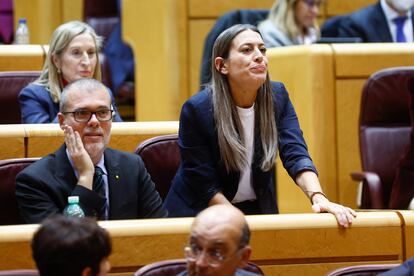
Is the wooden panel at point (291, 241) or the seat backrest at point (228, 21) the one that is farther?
the seat backrest at point (228, 21)

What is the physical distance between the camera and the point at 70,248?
6.04ft

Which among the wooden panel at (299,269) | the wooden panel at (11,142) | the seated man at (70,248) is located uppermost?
the wooden panel at (11,142)

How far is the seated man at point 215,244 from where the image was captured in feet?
6.59

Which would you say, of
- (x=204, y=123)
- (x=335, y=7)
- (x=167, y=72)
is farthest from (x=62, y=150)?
(x=335, y=7)

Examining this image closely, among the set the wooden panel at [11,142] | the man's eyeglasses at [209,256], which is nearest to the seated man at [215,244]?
the man's eyeglasses at [209,256]

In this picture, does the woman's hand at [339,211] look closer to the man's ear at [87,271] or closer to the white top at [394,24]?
the man's ear at [87,271]

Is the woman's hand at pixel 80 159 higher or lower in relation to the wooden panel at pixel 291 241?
higher

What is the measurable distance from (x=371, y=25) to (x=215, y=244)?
8.54ft

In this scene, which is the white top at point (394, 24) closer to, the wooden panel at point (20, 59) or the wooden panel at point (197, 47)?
the wooden panel at point (197, 47)

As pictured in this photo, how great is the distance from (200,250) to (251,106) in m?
0.87

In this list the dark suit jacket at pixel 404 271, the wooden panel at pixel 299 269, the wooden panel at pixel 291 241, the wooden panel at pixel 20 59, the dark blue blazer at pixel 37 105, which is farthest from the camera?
the wooden panel at pixel 20 59

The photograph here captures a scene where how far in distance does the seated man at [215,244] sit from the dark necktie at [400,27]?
2573 mm

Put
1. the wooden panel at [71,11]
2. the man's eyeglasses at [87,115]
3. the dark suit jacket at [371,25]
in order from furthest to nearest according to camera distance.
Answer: the wooden panel at [71,11] → the dark suit jacket at [371,25] → the man's eyeglasses at [87,115]

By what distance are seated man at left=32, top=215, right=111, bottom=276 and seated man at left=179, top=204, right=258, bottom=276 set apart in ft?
0.68
